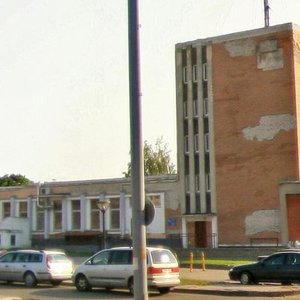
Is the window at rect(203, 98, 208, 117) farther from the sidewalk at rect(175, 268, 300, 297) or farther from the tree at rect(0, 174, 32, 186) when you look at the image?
the tree at rect(0, 174, 32, 186)

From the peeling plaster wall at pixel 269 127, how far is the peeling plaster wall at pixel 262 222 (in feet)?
18.7

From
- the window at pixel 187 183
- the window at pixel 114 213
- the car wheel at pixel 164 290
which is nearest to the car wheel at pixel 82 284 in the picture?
the car wheel at pixel 164 290

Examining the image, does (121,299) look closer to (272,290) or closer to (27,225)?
(272,290)

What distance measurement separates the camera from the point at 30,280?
30531 millimetres

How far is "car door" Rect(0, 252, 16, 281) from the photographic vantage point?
31.3m

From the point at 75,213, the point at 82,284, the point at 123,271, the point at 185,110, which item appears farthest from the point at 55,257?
the point at 75,213

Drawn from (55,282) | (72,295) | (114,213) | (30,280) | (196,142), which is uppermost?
(196,142)

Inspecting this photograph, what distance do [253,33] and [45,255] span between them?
3021 centimetres

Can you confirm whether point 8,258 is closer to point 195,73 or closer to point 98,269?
point 98,269

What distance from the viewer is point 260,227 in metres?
53.2

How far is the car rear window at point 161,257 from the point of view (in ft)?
84.1

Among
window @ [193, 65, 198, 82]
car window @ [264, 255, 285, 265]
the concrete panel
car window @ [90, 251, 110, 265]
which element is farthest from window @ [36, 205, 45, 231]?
car window @ [264, 255, 285, 265]

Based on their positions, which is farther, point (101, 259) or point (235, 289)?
point (101, 259)

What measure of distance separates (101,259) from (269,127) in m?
29.1
